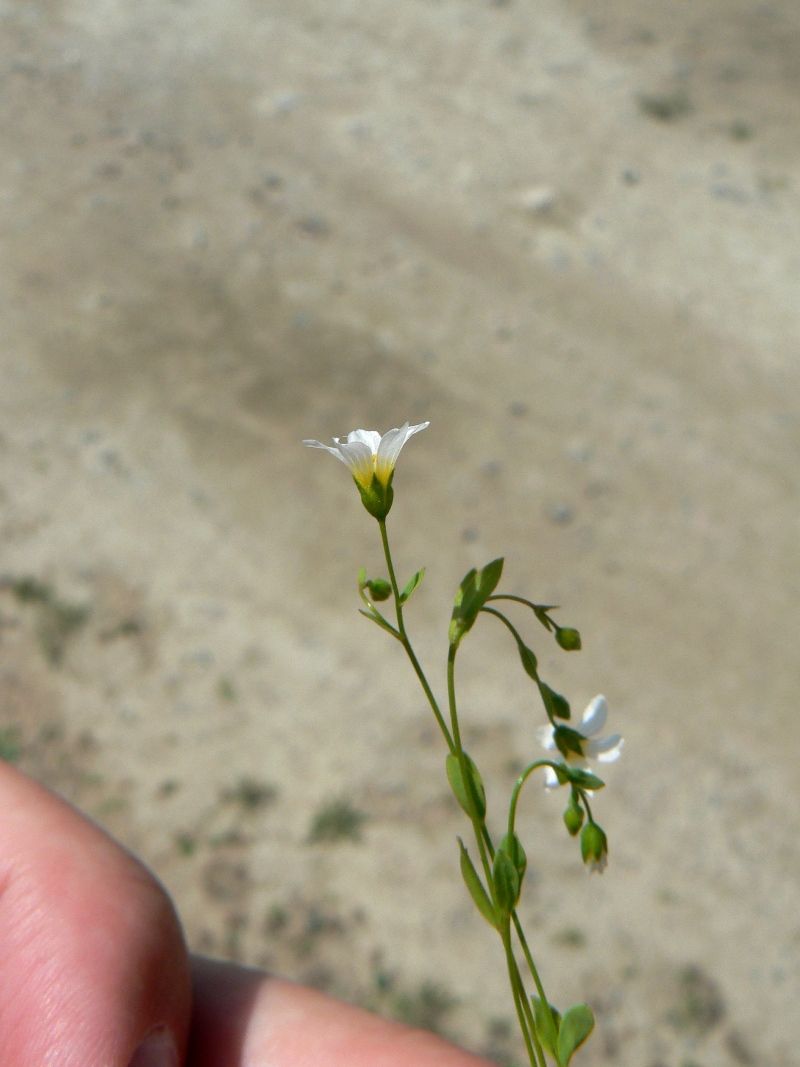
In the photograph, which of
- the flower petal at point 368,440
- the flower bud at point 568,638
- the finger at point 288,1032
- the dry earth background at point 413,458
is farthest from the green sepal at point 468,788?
the dry earth background at point 413,458

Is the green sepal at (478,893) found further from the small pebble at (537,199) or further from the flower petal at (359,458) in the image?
the small pebble at (537,199)

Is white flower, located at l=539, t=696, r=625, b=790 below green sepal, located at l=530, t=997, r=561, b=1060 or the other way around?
the other way around

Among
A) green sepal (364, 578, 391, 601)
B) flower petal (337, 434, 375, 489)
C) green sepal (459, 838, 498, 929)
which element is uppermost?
flower petal (337, 434, 375, 489)

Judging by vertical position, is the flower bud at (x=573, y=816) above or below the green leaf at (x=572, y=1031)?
above

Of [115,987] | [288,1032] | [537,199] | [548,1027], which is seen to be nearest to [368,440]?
[548,1027]

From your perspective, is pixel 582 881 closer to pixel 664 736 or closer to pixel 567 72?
pixel 664 736

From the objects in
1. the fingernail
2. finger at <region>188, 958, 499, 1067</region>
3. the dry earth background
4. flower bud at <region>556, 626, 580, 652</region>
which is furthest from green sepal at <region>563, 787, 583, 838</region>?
the dry earth background

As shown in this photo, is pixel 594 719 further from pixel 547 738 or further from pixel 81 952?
pixel 81 952

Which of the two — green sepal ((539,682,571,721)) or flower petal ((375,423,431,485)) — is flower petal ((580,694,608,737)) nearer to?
green sepal ((539,682,571,721))
